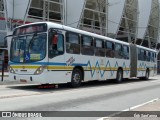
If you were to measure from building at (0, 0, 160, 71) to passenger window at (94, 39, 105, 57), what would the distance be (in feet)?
51.0

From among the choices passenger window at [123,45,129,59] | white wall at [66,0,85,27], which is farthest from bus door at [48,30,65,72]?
white wall at [66,0,85,27]

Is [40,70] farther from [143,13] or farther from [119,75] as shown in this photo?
[143,13]

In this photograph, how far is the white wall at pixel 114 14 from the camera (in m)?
49.0

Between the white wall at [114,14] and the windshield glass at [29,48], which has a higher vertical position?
the white wall at [114,14]

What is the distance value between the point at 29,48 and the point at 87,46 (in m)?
4.13

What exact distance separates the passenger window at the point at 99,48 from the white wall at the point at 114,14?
1144 inches

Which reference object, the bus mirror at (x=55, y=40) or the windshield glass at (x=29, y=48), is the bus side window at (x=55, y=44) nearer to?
the bus mirror at (x=55, y=40)

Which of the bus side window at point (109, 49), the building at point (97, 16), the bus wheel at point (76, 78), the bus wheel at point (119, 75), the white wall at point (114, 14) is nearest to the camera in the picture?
the bus wheel at point (76, 78)

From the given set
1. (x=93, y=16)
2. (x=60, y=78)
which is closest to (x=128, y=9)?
(x=93, y=16)

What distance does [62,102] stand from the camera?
36.9 feet

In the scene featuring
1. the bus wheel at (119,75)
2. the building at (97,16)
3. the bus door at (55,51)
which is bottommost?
the bus wheel at (119,75)

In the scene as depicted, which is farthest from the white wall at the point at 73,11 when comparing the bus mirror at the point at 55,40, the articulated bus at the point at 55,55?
the bus mirror at the point at 55,40

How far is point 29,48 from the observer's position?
A: 1511 centimetres

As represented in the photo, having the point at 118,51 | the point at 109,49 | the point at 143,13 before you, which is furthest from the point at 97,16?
the point at 109,49
